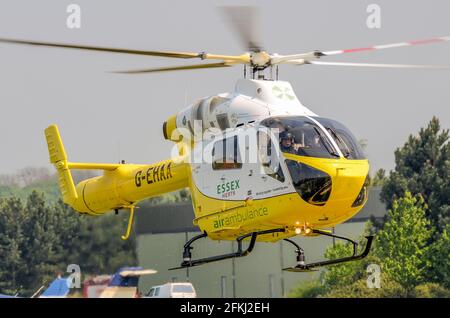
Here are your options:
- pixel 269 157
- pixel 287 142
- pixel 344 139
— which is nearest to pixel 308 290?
pixel 344 139

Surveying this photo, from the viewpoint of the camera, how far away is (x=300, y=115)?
23.3 m

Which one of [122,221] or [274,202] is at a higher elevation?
[274,202]

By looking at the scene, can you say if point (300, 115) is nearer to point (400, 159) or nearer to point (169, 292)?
point (169, 292)

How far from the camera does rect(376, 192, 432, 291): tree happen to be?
145 feet

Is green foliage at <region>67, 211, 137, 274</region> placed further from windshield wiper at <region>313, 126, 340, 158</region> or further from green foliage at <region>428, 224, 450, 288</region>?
windshield wiper at <region>313, 126, 340, 158</region>

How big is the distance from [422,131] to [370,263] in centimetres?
941

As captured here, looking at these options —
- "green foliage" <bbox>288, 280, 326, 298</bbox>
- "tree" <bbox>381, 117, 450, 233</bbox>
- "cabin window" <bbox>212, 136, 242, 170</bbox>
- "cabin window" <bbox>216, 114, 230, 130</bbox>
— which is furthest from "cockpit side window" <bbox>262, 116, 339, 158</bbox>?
"tree" <bbox>381, 117, 450, 233</bbox>

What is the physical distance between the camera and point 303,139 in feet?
74.0

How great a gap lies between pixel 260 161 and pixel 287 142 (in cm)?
70

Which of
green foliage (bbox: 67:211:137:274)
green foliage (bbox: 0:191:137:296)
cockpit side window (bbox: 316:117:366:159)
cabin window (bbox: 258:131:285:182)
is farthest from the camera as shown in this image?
green foliage (bbox: 0:191:137:296)

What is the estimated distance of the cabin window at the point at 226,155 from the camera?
76.4 feet

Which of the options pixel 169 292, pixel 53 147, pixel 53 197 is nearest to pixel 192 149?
pixel 53 147

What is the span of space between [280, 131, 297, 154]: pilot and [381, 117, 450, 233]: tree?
88.3 feet
